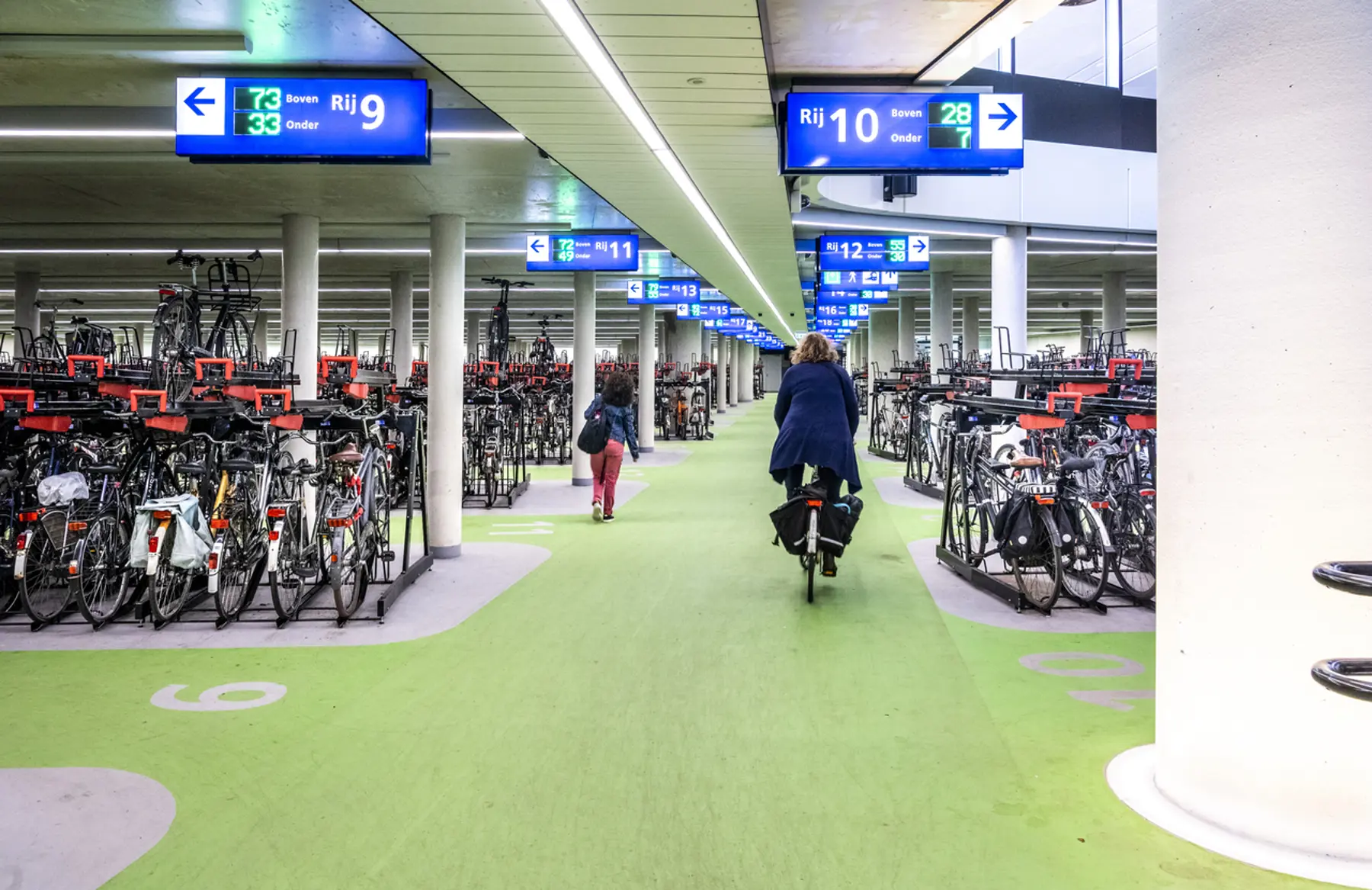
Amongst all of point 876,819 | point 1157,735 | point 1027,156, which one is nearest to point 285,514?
point 876,819

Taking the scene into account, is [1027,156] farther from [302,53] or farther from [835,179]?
[302,53]

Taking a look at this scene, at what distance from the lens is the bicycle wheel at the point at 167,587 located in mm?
5625

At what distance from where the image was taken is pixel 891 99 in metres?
5.69

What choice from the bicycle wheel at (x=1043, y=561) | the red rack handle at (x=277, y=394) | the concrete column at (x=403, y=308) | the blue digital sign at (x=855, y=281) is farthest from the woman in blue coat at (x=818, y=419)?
the concrete column at (x=403, y=308)

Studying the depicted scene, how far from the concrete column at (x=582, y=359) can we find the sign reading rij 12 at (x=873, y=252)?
3199 mm

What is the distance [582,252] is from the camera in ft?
34.6

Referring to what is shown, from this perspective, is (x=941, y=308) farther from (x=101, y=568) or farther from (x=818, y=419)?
(x=101, y=568)

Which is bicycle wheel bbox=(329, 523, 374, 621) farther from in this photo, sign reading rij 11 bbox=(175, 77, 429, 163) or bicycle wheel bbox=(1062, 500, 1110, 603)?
bicycle wheel bbox=(1062, 500, 1110, 603)

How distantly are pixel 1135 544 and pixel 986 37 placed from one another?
3.32 meters

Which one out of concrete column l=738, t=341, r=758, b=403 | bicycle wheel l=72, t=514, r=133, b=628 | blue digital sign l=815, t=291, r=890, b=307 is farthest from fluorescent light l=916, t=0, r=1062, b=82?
concrete column l=738, t=341, r=758, b=403

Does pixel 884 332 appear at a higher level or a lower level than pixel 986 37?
higher

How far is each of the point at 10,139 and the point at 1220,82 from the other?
7.46 m

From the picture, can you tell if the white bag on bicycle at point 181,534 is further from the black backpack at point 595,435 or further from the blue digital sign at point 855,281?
the blue digital sign at point 855,281

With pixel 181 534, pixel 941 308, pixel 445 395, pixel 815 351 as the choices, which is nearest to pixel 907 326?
pixel 941 308
